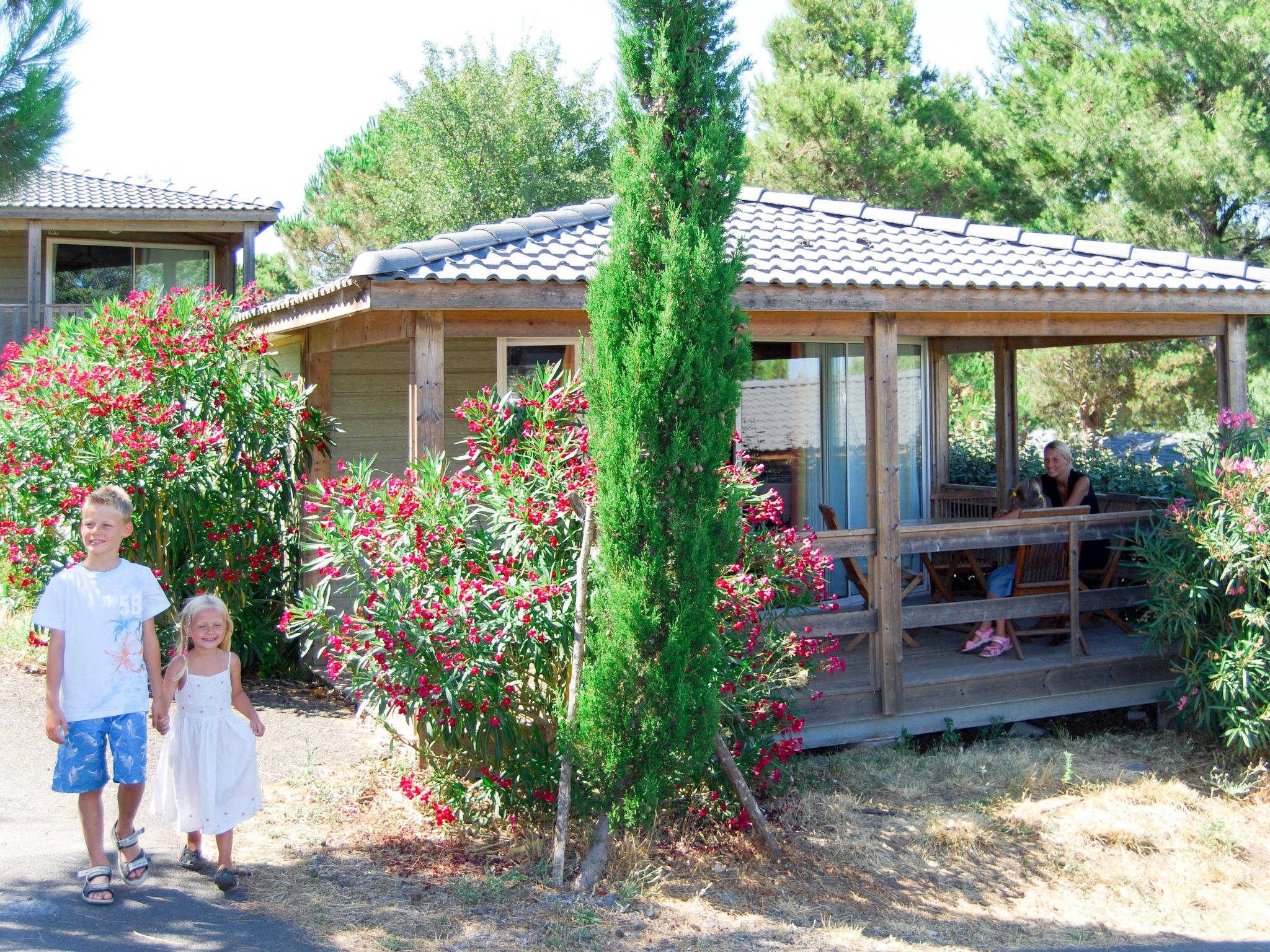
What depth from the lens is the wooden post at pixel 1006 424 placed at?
1102 centimetres

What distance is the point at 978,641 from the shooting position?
8094mm

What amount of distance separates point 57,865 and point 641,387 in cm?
315

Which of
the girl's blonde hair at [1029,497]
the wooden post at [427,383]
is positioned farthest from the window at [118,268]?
the girl's blonde hair at [1029,497]

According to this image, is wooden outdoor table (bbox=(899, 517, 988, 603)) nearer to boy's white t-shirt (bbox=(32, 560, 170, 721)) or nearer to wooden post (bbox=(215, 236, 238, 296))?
boy's white t-shirt (bbox=(32, 560, 170, 721))

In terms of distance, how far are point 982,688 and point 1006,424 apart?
165 inches

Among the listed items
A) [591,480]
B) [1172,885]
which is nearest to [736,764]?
[591,480]

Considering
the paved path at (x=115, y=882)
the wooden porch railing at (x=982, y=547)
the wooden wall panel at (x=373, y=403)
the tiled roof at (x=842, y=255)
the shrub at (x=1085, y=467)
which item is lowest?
the paved path at (x=115, y=882)

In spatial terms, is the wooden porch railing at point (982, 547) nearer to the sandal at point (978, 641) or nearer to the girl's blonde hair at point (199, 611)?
the sandal at point (978, 641)

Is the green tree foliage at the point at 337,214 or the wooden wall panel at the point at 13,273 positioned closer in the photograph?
the wooden wall panel at the point at 13,273

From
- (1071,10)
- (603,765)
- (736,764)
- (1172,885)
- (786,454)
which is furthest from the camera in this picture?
(1071,10)

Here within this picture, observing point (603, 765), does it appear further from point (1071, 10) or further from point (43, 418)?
point (1071, 10)

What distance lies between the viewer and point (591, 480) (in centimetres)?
536

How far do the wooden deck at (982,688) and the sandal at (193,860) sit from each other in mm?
3636

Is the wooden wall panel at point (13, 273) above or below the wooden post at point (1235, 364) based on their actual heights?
above
